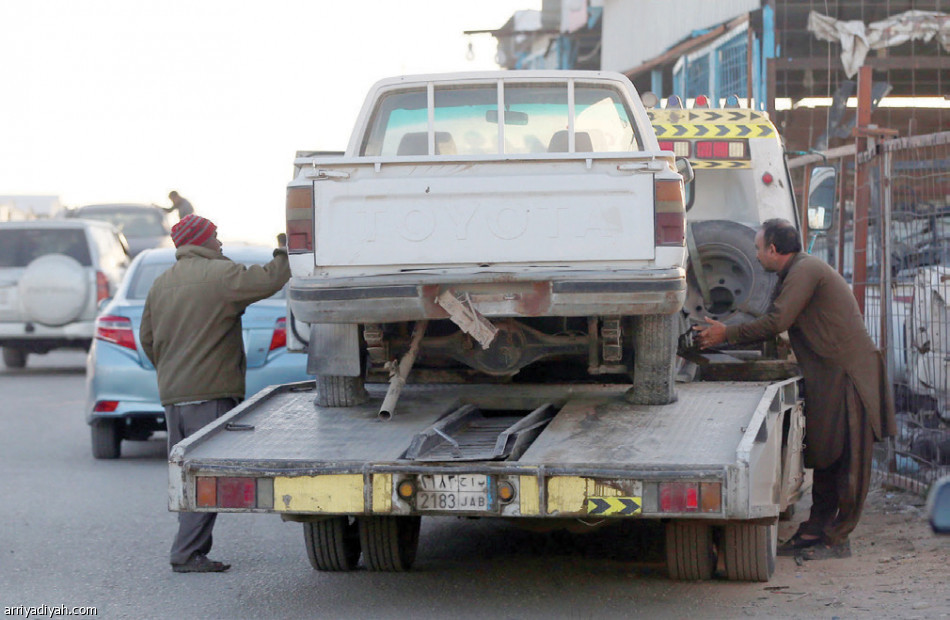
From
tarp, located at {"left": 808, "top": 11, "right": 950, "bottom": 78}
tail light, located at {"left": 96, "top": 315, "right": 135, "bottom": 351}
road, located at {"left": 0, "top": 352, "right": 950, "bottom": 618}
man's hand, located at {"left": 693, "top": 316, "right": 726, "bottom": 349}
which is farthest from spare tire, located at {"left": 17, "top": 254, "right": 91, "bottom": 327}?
man's hand, located at {"left": 693, "top": 316, "right": 726, "bottom": 349}

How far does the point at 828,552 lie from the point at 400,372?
8.16ft

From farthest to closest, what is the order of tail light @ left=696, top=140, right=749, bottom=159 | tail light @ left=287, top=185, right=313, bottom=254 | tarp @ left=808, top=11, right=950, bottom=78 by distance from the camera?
tarp @ left=808, top=11, right=950, bottom=78
tail light @ left=696, top=140, right=749, bottom=159
tail light @ left=287, top=185, right=313, bottom=254

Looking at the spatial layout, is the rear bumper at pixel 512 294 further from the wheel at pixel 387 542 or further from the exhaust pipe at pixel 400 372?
the wheel at pixel 387 542

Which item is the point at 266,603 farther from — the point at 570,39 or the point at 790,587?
the point at 570,39

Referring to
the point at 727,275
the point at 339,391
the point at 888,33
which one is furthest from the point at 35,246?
the point at 339,391

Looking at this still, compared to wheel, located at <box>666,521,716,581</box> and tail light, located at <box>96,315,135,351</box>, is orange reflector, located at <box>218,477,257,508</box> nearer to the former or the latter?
wheel, located at <box>666,521,716,581</box>

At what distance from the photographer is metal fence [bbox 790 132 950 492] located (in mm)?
8664

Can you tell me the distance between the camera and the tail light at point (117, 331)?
10719 millimetres

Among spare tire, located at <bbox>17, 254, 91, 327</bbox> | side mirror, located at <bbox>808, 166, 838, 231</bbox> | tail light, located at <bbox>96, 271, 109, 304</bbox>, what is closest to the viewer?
side mirror, located at <bbox>808, 166, 838, 231</bbox>

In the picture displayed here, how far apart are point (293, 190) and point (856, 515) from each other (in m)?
3.41

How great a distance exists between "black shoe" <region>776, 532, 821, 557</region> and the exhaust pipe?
2.32 meters

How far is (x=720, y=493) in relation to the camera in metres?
5.38

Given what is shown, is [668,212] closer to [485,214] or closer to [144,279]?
[485,214]

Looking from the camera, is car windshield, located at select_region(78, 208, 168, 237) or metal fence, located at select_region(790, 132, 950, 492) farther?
car windshield, located at select_region(78, 208, 168, 237)
